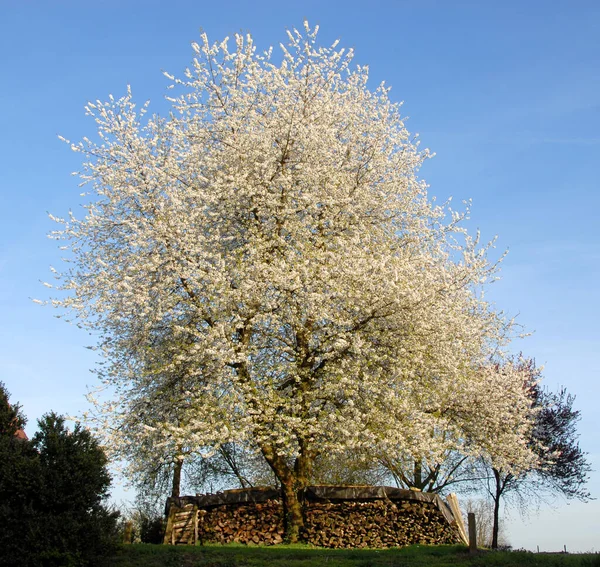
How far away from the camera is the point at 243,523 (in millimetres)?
22156

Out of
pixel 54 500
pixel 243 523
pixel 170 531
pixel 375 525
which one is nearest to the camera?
pixel 54 500

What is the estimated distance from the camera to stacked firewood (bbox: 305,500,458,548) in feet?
70.5

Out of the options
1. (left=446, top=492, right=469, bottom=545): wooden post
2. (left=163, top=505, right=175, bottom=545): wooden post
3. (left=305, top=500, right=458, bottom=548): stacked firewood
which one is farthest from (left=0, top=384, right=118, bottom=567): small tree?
(left=446, top=492, right=469, bottom=545): wooden post

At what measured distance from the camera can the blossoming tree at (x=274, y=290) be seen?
19.9 m

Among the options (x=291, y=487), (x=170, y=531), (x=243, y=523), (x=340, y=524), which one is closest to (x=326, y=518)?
(x=340, y=524)

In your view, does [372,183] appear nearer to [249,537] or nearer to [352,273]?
[352,273]

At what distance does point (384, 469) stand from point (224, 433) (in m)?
18.3

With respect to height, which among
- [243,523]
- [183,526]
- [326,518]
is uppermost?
[326,518]

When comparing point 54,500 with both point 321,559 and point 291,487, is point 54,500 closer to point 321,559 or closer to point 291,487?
point 321,559

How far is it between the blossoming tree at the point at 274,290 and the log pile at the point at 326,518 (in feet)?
2.68

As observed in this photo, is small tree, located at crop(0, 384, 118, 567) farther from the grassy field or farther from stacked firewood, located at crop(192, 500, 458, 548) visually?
stacked firewood, located at crop(192, 500, 458, 548)

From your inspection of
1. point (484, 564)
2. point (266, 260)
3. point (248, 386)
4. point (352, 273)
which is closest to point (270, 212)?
point (266, 260)

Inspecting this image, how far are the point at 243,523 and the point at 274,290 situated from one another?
8373mm

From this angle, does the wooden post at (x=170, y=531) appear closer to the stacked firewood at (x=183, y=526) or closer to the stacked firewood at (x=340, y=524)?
the stacked firewood at (x=183, y=526)
